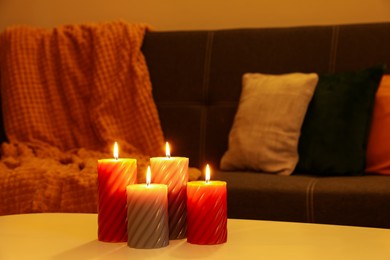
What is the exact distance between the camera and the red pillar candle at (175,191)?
1018 mm

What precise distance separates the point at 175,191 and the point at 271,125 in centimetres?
109

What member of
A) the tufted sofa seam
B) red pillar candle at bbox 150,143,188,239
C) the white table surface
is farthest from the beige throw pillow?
red pillar candle at bbox 150,143,188,239

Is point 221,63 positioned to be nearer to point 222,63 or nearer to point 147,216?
point 222,63

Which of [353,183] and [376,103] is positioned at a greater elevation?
[376,103]

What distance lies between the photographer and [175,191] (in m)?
1.02

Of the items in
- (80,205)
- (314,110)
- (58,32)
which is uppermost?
(58,32)

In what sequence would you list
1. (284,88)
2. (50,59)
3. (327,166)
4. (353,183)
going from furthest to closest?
(50,59)
(284,88)
(327,166)
(353,183)

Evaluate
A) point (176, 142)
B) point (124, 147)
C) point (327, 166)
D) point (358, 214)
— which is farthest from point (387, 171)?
point (124, 147)

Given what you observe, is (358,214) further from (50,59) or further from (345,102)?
(50,59)

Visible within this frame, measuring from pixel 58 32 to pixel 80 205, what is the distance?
1.01 metres

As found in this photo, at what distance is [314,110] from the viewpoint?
208cm

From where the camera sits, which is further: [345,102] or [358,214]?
[345,102]

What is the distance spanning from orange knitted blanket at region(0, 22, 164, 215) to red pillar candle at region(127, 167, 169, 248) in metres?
1.26

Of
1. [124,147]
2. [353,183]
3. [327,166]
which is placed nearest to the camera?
[353,183]
